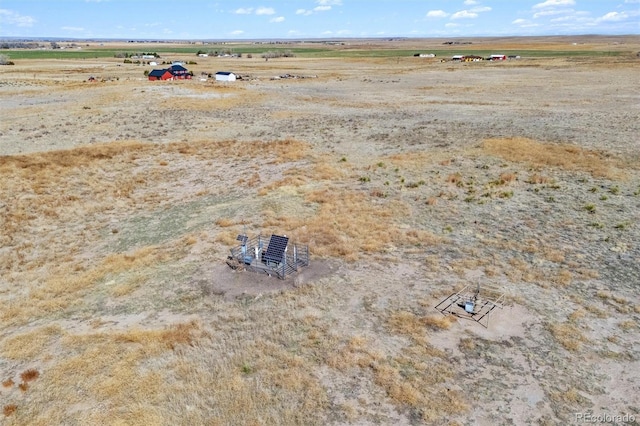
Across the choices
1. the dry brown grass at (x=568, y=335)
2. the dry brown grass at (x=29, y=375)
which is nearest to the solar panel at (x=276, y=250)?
the dry brown grass at (x=29, y=375)

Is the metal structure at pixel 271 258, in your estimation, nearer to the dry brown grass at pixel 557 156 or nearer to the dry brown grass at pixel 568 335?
the dry brown grass at pixel 568 335

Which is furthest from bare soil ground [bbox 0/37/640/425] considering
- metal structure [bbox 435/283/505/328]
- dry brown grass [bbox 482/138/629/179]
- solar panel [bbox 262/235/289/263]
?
solar panel [bbox 262/235/289/263]

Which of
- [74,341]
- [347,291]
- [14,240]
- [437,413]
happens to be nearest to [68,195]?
[14,240]

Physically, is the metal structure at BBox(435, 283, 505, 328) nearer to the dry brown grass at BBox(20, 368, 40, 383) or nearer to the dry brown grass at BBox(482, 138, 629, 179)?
the dry brown grass at BBox(20, 368, 40, 383)

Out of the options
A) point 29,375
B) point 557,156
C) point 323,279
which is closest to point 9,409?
point 29,375

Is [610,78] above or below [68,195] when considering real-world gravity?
above

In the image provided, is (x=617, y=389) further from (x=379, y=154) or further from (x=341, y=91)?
(x=341, y=91)

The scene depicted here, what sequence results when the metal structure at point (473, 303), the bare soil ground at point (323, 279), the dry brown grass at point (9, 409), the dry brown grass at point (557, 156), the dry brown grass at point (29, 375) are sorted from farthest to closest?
1. the dry brown grass at point (557, 156)
2. the metal structure at point (473, 303)
3. the dry brown grass at point (29, 375)
4. the bare soil ground at point (323, 279)
5. the dry brown grass at point (9, 409)

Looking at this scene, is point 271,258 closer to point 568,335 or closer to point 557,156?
point 568,335
